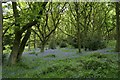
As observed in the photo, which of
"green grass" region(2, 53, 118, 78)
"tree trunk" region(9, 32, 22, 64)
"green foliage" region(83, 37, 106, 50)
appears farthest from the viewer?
"green foliage" region(83, 37, 106, 50)

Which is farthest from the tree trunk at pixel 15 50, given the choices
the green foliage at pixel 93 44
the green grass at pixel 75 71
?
the green foliage at pixel 93 44

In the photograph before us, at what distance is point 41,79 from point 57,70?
5.15 feet

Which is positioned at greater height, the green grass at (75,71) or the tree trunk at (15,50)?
the tree trunk at (15,50)

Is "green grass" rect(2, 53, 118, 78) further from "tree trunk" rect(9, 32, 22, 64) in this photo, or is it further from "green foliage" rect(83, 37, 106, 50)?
"green foliage" rect(83, 37, 106, 50)

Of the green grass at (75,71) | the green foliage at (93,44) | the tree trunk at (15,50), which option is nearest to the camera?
the green grass at (75,71)

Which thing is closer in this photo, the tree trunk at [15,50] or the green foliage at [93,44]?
the tree trunk at [15,50]

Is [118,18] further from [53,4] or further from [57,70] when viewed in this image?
[53,4]

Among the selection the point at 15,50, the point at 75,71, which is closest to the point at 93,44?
the point at 15,50

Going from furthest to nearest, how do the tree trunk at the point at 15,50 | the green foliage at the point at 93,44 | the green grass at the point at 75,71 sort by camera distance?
the green foliage at the point at 93,44 < the tree trunk at the point at 15,50 < the green grass at the point at 75,71

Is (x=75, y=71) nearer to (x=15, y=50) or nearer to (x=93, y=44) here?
(x=15, y=50)

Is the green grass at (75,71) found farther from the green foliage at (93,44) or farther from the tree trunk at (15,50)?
the green foliage at (93,44)

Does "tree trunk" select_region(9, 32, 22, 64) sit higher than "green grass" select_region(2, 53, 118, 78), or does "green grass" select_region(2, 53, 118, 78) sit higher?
"tree trunk" select_region(9, 32, 22, 64)

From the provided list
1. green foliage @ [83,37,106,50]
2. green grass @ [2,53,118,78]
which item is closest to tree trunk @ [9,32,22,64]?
green grass @ [2,53,118,78]

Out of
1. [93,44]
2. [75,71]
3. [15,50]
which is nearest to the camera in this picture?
[75,71]
